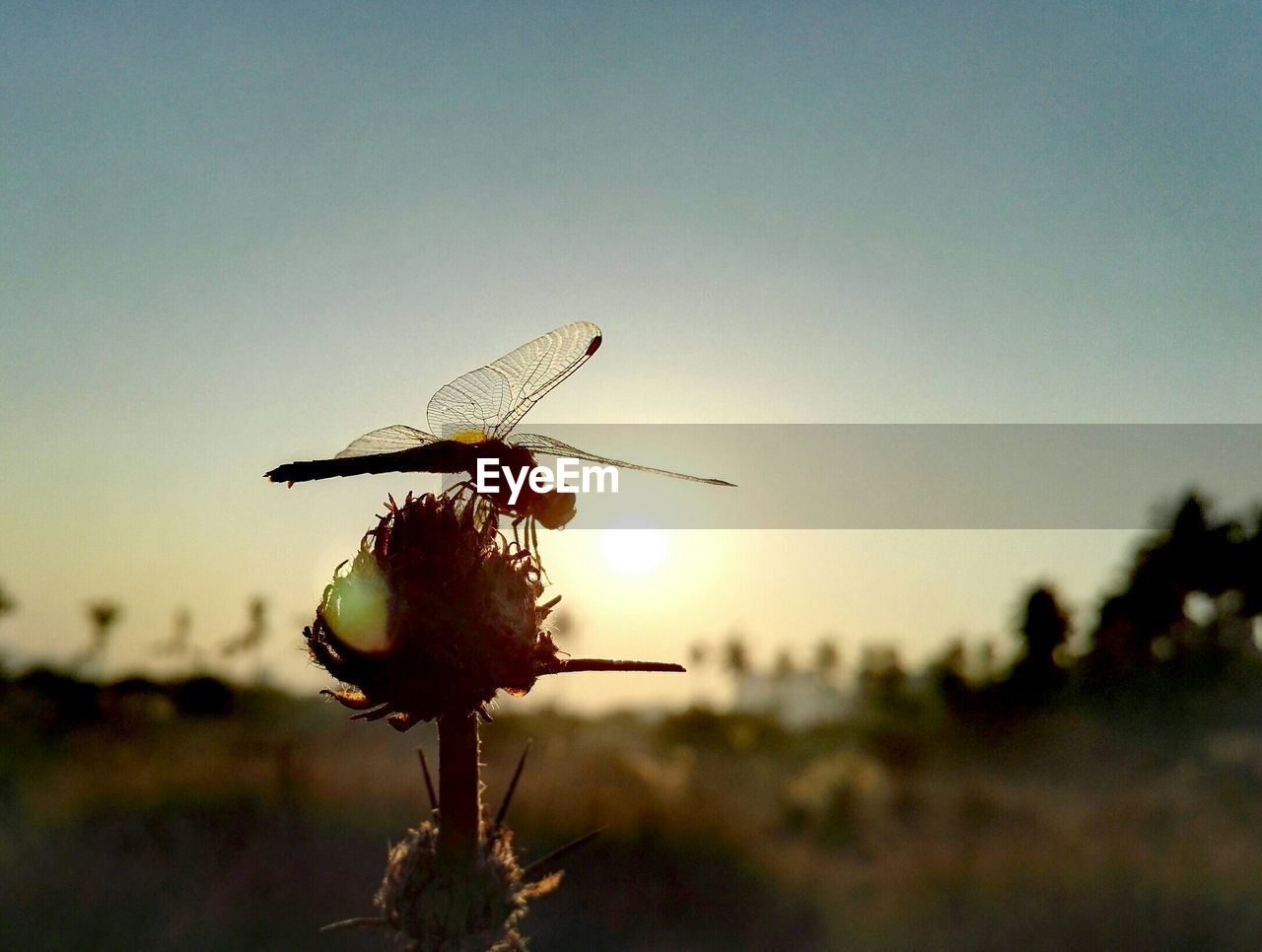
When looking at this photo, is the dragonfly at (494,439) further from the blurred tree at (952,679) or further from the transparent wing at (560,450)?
the blurred tree at (952,679)

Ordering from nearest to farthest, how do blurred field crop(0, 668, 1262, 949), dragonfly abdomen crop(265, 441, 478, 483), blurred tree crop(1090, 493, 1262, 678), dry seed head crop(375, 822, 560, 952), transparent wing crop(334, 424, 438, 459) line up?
1. dry seed head crop(375, 822, 560, 952)
2. dragonfly abdomen crop(265, 441, 478, 483)
3. transparent wing crop(334, 424, 438, 459)
4. blurred field crop(0, 668, 1262, 949)
5. blurred tree crop(1090, 493, 1262, 678)

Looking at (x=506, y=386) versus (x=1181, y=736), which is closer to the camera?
(x=506, y=386)

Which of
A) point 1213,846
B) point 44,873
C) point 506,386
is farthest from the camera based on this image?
point 1213,846

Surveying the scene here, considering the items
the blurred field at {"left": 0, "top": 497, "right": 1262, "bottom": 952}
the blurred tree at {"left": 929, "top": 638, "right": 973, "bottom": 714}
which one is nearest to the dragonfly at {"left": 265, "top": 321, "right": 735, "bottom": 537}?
the blurred field at {"left": 0, "top": 497, "right": 1262, "bottom": 952}

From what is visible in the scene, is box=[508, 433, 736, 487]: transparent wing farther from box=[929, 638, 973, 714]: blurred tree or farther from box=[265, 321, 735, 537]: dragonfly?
box=[929, 638, 973, 714]: blurred tree

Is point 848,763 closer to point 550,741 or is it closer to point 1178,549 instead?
point 550,741

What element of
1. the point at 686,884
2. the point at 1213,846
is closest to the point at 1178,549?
the point at 1213,846

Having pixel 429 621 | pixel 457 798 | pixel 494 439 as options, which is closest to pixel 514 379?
pixel 494 439

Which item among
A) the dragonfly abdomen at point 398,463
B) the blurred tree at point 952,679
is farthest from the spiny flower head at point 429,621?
the blurred tree at point 952,679
